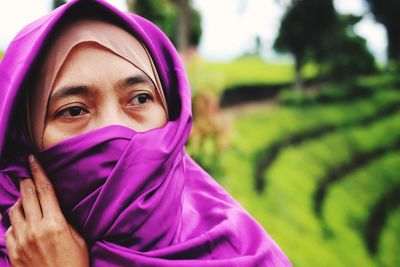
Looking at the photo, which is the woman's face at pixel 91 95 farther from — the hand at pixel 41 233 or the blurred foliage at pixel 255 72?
the blurred foliage at pixel 255 72

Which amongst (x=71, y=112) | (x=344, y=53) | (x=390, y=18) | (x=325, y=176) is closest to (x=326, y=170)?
(x=325, y=176)

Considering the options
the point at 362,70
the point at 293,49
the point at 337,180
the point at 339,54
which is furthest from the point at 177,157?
the point at 362,70

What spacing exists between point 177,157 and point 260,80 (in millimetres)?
17058

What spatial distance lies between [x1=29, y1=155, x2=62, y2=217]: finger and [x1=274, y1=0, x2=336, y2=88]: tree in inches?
657

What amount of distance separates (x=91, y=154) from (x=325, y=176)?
13587 millimetres

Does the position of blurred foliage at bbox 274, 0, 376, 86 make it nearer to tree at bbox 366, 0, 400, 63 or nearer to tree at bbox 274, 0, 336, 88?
tree at bbox 274, 0, 336, 88

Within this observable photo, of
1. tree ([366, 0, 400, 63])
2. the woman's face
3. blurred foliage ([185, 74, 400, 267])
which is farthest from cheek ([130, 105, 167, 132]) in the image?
tree ([366, 0, 400, 63])

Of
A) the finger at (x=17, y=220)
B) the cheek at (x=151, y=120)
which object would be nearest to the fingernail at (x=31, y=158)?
the finger at (x=17, y=220)

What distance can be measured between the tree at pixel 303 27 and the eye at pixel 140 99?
16524 millimetres

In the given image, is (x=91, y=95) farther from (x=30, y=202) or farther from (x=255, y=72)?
(x=255, y=72)

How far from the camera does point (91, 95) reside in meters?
1.02

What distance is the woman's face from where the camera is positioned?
1013mm

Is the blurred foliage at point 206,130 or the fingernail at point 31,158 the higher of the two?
the fingernail at point 31,158

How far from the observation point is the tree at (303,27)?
16797mm
